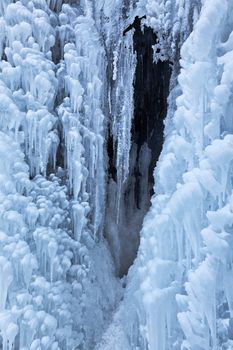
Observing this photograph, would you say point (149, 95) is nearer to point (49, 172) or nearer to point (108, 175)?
point (108, 175)

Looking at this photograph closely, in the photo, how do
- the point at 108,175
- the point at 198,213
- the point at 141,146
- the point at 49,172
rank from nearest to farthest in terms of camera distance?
the point at 198,213
the point at 49,172
the point at 108,175
the point at 141,146

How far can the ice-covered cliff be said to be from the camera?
3180mm

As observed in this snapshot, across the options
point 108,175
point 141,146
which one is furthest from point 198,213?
point 141,146

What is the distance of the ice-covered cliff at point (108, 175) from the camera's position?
10.4 ft

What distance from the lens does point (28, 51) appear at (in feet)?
13.0

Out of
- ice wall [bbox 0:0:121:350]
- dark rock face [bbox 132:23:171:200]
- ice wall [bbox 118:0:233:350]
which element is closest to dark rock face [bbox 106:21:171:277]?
dark rock face [bbox 132:23:171:200]

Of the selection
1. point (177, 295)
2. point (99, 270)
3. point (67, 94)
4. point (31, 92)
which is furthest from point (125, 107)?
point (177, 295)

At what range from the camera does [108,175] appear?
505 centimetres

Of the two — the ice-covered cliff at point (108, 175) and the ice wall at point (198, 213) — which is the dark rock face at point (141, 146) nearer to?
the ice-covered cliff at point (108, 175)

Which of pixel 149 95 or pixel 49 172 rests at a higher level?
pixel 149 95

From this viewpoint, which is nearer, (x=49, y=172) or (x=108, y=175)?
(x=49, y=172)

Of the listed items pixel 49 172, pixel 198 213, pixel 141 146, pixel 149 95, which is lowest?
pixel 198 213

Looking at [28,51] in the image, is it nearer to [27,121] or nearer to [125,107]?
[27,121]

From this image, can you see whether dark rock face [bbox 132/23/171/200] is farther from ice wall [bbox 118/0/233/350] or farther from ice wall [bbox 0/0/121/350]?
ice wall [bbox 118/0/233/350]
